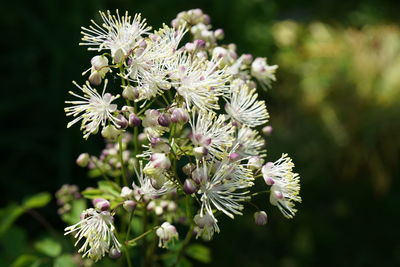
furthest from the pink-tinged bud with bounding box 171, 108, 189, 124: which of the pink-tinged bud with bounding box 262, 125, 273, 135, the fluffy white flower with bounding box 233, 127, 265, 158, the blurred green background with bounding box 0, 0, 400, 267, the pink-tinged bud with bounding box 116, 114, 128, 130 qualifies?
the blurred green background with bounding box 0, 0, 400, 267

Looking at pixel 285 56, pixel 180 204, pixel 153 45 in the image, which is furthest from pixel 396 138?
pixel 153 45

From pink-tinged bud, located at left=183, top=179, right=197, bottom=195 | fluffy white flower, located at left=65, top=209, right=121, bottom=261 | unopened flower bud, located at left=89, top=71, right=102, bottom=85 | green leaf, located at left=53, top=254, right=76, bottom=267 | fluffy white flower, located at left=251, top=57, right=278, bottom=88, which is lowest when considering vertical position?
green leaf, located at left=53, top=254, right=76, bottom=267

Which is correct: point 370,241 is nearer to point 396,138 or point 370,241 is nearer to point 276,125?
point 396,138

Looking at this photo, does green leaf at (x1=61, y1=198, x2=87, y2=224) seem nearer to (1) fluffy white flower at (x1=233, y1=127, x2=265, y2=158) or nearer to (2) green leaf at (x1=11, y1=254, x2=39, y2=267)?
(2) green leaf at (x1=11, y1=254, x2=39, y2=267)

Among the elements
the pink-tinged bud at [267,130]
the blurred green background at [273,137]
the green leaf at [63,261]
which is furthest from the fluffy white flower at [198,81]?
the blurred green background at [273,137]

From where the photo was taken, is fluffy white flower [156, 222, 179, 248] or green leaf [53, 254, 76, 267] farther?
green leaf [53, 254, 76, 267]

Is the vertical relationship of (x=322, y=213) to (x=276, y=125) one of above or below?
below
